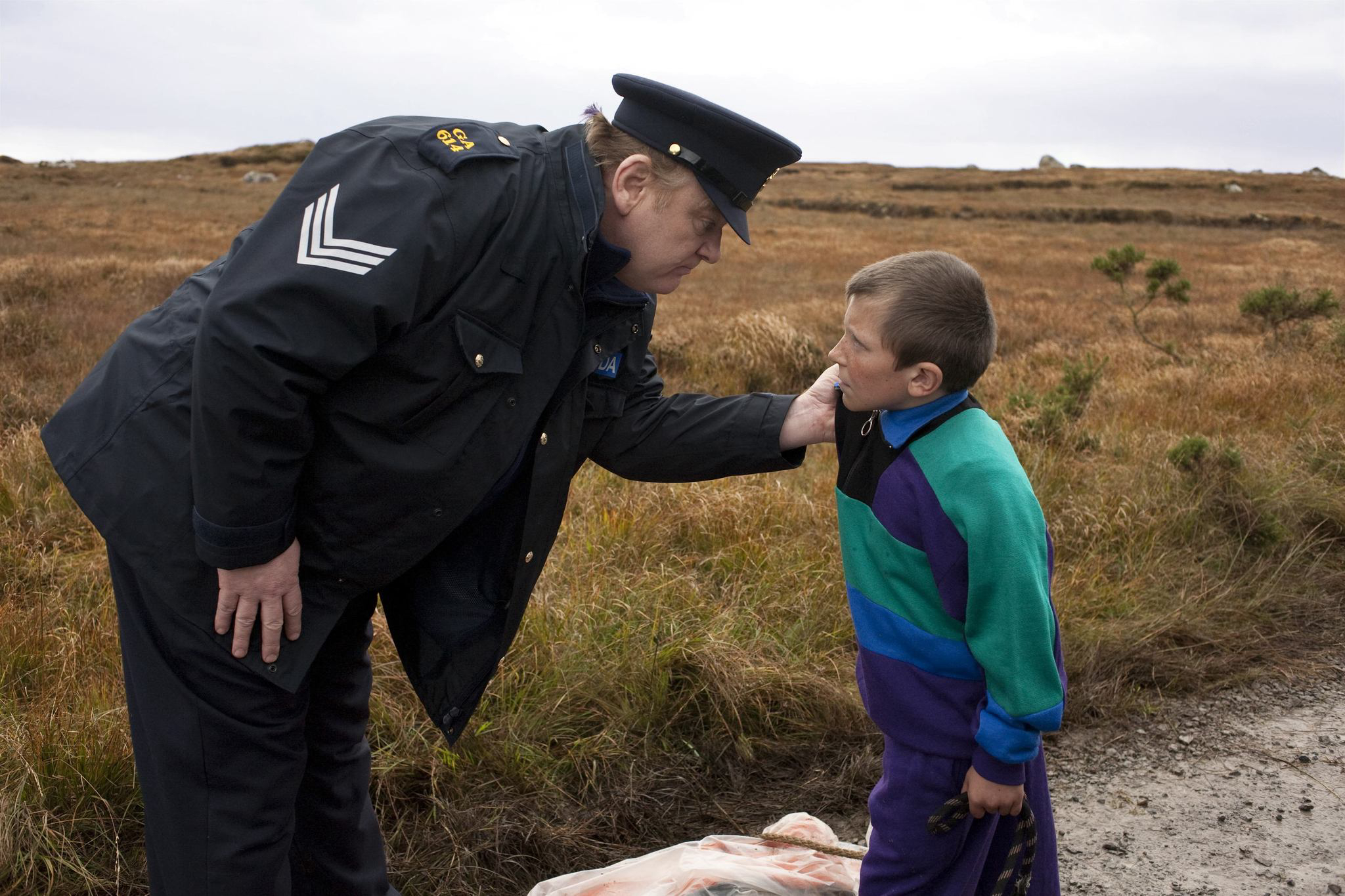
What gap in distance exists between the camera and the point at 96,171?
44.3 m

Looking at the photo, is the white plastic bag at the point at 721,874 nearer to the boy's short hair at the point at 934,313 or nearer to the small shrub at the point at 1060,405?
the boy's short hair at the point at 934,313

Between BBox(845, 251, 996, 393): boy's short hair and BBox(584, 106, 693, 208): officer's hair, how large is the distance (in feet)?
1.36

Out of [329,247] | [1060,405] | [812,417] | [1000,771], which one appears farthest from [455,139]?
[1060,405]

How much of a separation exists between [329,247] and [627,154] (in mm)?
652

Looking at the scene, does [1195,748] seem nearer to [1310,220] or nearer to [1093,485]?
[1093,485]

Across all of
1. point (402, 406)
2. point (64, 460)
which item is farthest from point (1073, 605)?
point (64, 460)

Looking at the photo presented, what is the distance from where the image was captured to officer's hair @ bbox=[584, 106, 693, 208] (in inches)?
78.3

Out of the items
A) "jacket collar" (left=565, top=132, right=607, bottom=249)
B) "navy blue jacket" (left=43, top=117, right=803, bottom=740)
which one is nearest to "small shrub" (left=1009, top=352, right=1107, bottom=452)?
"navy blue jacket" (left=43, top=117, right=803, bottom=740)

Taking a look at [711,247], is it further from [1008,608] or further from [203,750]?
[203,750]

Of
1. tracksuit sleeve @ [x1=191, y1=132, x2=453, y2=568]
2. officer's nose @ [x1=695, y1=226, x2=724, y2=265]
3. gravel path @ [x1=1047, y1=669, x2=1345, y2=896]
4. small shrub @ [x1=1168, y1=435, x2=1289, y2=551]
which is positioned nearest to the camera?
tracksuit sleeve @ [x1=191, y1=132, x2=453, y2=568]

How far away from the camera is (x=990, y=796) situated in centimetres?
180

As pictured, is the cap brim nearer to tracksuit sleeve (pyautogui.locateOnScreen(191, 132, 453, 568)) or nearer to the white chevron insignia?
tracksuit sleeve (pyautogui.locateOnScreen(191, 132, 453, 568))

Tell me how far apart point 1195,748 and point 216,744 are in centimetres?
292

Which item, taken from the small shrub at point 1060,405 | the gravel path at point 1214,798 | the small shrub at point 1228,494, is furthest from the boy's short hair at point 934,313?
the small shrub at point 1060,405
